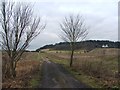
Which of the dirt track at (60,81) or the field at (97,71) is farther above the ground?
Result: the field at (97,71)

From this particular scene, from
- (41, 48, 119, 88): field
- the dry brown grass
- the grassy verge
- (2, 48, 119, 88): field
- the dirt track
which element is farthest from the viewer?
(41, 48, 119, 88): field

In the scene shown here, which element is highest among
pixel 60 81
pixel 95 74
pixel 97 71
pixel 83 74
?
pixel 97 71

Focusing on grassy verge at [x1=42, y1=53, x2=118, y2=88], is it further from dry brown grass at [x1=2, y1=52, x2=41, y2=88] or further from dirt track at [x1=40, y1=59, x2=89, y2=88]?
dry brown grass at [x1=2, y1=52, x2=41, y2=88]

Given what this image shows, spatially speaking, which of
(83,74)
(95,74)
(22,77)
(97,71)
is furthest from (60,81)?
(97,71)

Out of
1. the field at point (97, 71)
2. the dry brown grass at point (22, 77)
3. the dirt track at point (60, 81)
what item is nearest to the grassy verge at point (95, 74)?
the field at point (97, 71)

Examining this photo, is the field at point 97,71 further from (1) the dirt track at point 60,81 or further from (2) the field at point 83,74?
(1) the dirt track at point 60,81

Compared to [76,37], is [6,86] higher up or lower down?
lower down

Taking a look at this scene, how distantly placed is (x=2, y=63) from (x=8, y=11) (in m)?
4.18

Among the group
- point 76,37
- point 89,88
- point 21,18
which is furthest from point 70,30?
point 89,88

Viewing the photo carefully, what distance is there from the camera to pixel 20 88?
1432cm

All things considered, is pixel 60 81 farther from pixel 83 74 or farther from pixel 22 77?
pixel 83 74

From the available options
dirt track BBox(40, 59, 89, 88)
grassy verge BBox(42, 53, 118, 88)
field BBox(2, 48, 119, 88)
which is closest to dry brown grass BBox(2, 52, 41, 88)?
field BBox(2, 48, 119, 88)

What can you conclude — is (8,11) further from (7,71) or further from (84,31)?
(84,31)

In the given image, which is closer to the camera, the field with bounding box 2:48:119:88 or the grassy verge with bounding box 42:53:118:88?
the field with bounding box 2:48:119:88
